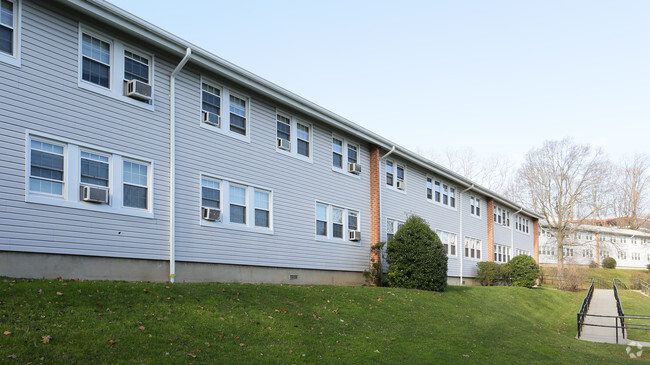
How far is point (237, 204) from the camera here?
51.4 feet

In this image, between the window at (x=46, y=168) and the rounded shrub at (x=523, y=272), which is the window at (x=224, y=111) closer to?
the window at (x=46, y=168)

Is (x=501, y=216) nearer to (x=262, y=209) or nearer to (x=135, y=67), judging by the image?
(x=262, y=209)

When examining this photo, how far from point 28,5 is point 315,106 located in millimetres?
9353

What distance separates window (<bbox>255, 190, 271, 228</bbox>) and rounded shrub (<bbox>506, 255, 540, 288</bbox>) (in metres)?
21.3

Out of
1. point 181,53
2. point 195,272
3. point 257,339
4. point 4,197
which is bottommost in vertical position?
point 257,339

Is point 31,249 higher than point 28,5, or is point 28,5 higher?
point 28,5

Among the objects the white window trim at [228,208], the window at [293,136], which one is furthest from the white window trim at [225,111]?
the window at [293,136]

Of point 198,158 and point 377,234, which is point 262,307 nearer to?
point 198,158

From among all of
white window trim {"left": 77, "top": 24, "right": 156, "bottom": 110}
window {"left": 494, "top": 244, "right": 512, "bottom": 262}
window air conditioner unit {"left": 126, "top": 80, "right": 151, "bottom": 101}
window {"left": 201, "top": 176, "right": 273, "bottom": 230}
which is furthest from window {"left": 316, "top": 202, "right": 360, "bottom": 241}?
window {"left": 494, "top": 244, "right": 512, "bottom": 262}

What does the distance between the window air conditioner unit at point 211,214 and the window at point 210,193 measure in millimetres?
221

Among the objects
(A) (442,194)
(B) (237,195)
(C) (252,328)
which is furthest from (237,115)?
(A) (442,194)

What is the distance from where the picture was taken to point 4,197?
10.2 metres

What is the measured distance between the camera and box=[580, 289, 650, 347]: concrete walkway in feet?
58.5

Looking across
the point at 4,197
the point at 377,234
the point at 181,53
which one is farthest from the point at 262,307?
the point at 377,234
